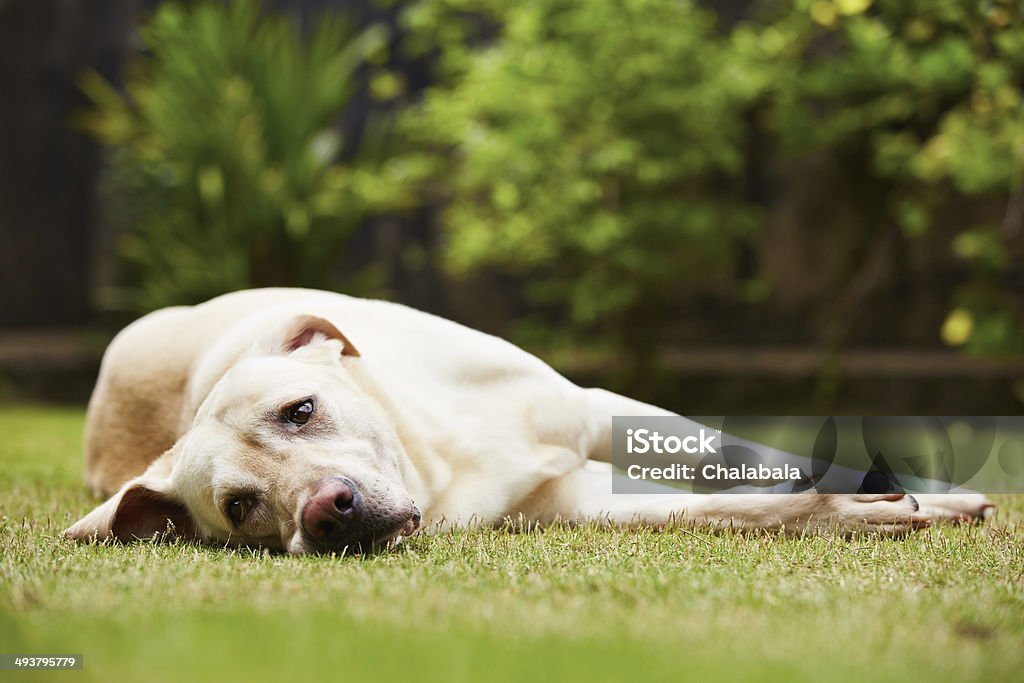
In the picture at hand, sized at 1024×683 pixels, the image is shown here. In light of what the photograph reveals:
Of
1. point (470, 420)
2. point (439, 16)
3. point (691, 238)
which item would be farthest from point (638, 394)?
point (470, 420)

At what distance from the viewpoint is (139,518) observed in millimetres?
2068

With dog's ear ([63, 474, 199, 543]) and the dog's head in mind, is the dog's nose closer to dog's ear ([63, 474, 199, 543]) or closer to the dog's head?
the dog's head

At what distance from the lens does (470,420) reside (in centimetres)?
230

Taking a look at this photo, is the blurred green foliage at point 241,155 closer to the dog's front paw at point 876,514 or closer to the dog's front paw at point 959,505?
the dog's front paw at point 959,505

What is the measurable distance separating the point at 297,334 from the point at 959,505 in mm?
1576

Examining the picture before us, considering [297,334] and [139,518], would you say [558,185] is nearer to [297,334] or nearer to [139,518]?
[297,334]

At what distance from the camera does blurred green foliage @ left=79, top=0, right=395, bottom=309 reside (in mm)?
6605

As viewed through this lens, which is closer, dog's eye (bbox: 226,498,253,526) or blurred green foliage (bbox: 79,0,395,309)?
dog's eye (bbox: 226,498,253,526)

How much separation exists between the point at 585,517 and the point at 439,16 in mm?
5162

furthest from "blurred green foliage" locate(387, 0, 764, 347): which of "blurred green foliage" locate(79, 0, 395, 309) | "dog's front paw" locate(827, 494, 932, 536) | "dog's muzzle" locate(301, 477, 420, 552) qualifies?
"dog's muzzle" locate(301, 477, 420, 552)

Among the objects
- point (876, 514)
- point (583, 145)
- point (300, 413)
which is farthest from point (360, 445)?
point (583, 145)

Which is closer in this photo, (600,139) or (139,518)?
(139,518)

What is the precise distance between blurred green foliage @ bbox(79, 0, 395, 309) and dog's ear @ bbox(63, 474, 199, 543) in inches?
184

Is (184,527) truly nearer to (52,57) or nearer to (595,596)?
(595,596)
